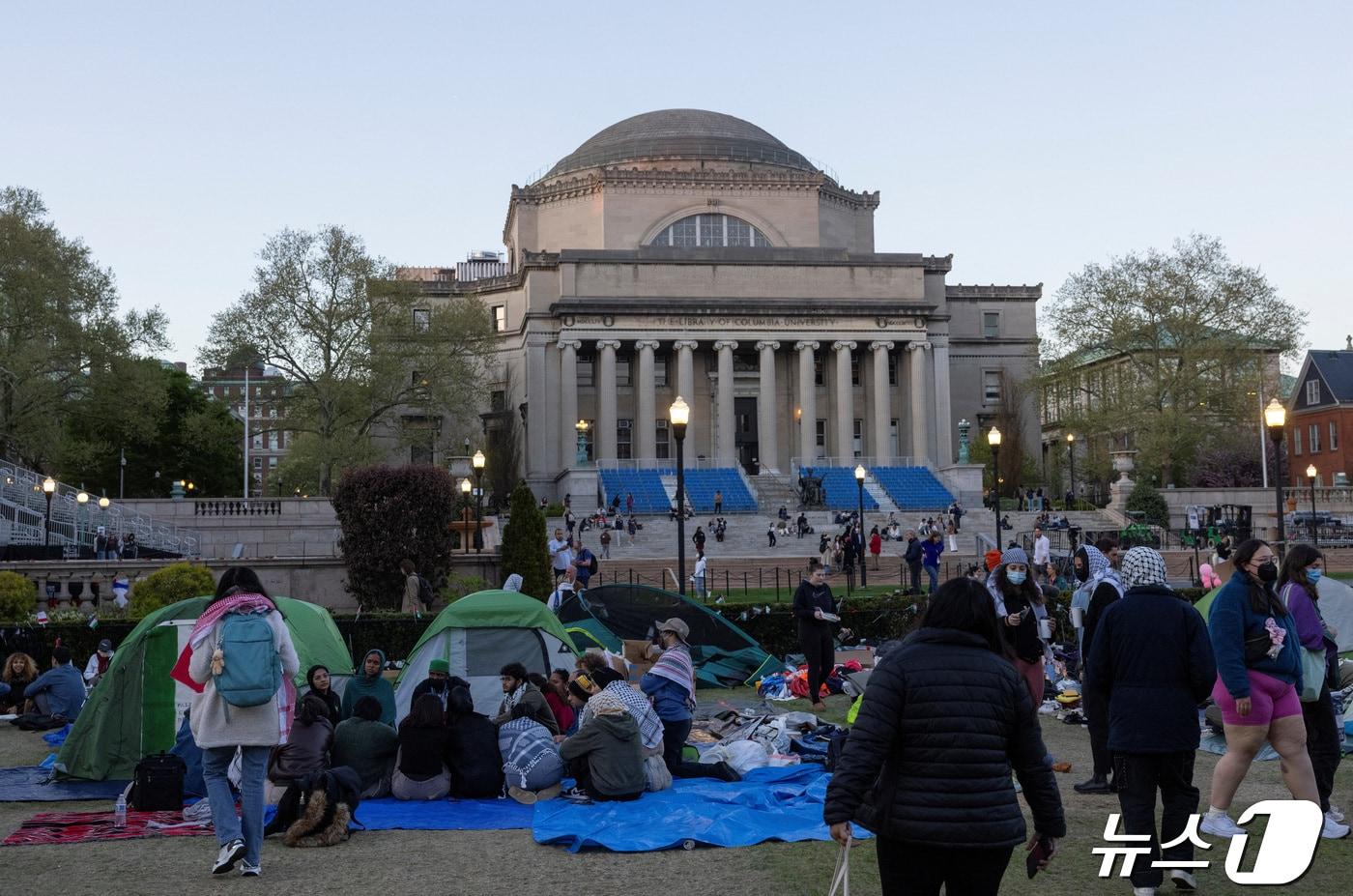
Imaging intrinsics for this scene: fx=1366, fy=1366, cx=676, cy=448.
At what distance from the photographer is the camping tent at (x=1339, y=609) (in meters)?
20.1

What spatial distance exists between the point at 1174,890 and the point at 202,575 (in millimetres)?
24274

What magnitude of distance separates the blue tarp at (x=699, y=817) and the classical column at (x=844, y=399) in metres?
58.2

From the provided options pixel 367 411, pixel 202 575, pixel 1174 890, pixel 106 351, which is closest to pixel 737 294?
pixel 367 411

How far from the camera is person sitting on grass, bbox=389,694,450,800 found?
11.7 meters

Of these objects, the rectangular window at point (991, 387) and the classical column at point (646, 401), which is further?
the rectangular window at point (991, 387)

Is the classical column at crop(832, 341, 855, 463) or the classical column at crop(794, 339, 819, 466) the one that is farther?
the classical column at crop(832, 341, 855, 463)

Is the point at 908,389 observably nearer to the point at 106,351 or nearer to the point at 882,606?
the point at 106,351

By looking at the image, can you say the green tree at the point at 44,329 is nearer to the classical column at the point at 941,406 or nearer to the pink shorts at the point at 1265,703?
the classical column at the point at 941,406

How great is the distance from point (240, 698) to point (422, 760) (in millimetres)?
3343

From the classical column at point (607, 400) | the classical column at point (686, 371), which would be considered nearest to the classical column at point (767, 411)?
the classical column at point (686, 371)

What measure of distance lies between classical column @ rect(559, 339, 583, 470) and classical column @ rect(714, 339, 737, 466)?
23.6 ft

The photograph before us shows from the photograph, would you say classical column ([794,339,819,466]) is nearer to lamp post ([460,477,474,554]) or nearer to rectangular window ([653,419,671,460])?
rectangular window ([653,419,671,460])

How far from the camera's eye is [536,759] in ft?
38.7

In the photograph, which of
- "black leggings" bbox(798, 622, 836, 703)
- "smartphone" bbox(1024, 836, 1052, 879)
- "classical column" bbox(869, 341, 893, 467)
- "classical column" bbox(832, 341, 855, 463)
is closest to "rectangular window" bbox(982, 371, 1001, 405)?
"classical column" bbox(869, 341, 893, 467)
